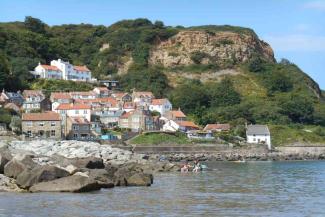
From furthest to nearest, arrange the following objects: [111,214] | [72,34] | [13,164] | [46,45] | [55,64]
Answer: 1. [72,34]
2. [46,45]
3. [55,64]
4. [13,164]
5. [111,214]

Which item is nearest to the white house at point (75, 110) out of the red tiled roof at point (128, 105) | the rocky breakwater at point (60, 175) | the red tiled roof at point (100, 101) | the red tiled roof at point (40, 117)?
the red tiled roof at point (100, 101)

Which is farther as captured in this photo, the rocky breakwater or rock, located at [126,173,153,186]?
rock, located at [126,173,153,186]

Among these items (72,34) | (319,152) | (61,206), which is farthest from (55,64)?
(61,206)

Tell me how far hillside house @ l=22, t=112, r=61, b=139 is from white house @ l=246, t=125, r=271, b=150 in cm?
2832

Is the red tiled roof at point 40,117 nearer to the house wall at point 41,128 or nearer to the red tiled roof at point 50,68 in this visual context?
the house wall at point 41,128

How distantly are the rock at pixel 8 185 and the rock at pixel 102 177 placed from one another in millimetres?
4055

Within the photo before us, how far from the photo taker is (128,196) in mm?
31062

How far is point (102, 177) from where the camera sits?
35625mm

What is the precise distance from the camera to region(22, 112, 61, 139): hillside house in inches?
3036

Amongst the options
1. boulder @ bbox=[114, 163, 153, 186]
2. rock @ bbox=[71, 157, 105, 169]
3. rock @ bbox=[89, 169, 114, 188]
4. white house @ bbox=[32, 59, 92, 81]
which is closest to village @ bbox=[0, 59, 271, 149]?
white house @ bbox=[32, 59, 92, 81]

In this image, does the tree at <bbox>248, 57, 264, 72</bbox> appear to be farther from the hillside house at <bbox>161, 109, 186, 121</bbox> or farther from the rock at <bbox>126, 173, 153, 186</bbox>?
the rock at <bbox>126, 173, 153, 186</bbox>

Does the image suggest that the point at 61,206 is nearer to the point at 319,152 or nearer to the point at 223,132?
the point at 223,132

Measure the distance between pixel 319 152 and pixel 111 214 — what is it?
7315 cm

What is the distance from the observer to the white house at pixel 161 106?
10000cm
